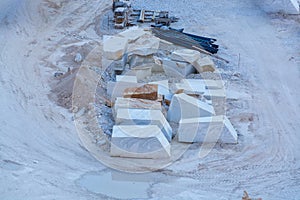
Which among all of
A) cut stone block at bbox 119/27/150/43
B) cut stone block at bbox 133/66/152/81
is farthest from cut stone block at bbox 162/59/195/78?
cut stone block at bbox 119/27/150/43

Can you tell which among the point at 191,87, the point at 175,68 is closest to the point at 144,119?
the point at 191,87

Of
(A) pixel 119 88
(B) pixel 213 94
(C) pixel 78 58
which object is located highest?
(A) pixel 119 88

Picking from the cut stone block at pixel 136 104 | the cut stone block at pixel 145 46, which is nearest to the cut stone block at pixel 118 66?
the cut stone block at pixel 145 46

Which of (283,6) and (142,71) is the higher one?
(142,71)

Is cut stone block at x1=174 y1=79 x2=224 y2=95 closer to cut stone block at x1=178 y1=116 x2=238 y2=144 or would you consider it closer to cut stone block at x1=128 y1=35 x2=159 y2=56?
cut stone block at x1=128 y1=35 x2=159 y2=56

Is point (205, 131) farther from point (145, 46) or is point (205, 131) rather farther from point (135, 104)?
point (145, 46)

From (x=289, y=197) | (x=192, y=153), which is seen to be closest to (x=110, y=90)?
(x=192, y=153)

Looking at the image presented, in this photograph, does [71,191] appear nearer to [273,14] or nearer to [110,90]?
[110,90]
